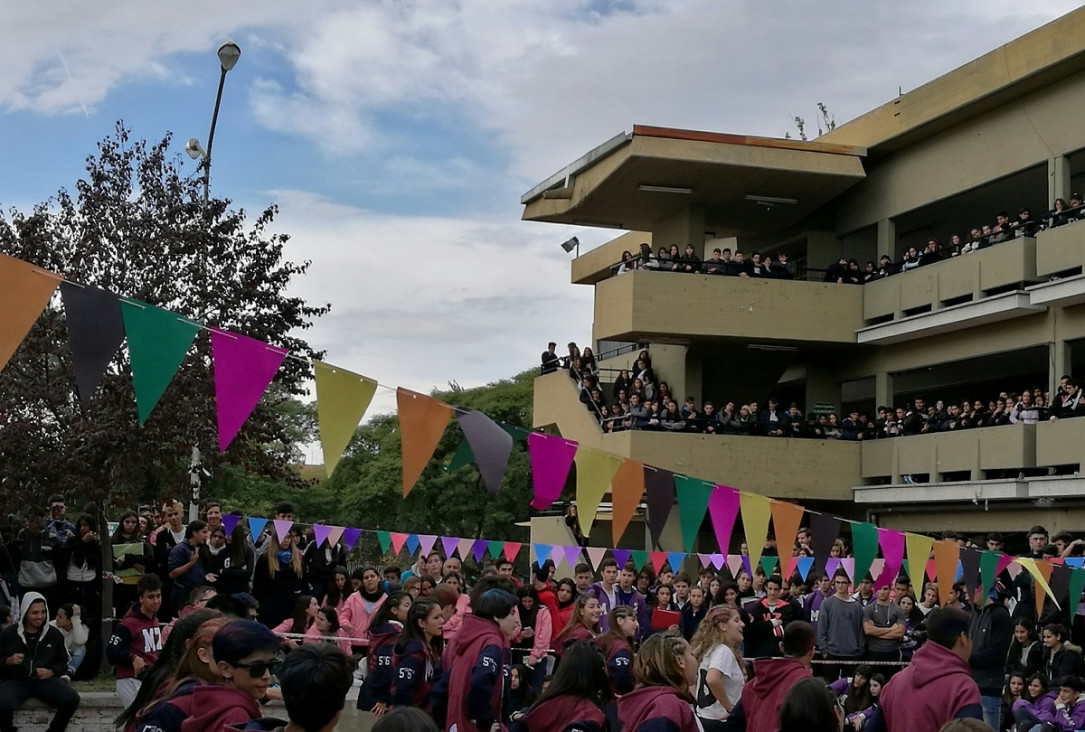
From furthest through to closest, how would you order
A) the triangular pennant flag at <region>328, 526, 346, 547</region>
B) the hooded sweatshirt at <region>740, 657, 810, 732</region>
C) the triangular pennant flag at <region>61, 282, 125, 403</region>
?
the triangular pennant flag at <region>328, 526, 346, 547</region> < the triangular pennant flag at <region>61, 282, 125, 403</region> < the hooded sweatshirt at <region>740, 657, 810, 732</region>

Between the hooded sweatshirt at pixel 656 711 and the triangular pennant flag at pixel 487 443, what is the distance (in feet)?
14.6

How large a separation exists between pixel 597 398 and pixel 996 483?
1007 centimetres

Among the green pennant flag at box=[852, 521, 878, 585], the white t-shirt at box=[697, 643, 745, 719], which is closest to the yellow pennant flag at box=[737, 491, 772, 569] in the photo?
the green pennant flag at box=[852, 521, 878, 585]

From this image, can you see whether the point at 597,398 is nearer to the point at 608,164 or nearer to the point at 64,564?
the point at 608,164

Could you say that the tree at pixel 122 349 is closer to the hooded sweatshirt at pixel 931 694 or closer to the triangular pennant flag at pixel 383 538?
the triangular pennant flag at pixel 383 538

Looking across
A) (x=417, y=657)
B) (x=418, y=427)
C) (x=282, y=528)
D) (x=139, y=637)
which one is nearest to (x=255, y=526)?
(x=282, y=528)

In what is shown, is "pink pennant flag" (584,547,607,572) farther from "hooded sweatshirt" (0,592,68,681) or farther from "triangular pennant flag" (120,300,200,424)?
"triangular pennant flag" (120,300,200,424)

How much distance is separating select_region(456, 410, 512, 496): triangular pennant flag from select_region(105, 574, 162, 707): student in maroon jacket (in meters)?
2.69

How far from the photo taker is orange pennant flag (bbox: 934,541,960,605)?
44.3ft

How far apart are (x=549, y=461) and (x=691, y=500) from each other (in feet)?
5.93

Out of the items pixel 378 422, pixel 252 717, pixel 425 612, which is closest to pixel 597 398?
pixel 425 612

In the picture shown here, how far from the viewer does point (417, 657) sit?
8.63m

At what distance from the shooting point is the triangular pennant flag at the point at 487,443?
35.6 ft

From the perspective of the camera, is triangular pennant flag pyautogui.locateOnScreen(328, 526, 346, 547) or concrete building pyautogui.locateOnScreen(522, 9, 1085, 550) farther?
concrete building pyautogui.locateOnScreen(522, 9, 1085, 550)
